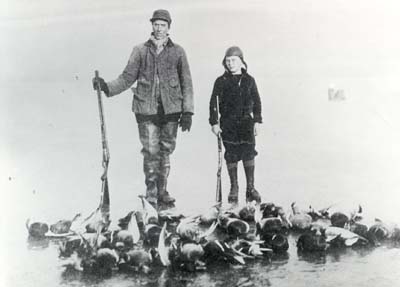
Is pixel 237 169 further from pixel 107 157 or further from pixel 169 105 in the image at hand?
pixel 107 157

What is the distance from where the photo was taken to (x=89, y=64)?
205 cm

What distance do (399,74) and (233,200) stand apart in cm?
76

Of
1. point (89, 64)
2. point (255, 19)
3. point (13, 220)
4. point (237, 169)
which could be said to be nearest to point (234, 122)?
point (237, 169)

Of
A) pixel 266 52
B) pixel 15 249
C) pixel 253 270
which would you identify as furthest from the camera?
pixel 266 52

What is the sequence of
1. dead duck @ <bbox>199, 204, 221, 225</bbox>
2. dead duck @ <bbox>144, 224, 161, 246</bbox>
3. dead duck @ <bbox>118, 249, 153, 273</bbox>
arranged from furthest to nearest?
dead duck @ <bbox>199, 204, 221, 225</bbox>
dead duck @ <bbox>144, 224, 161, 246</bbox>
dead duck @ <bbox>118, 249, 153, 273</bbox>

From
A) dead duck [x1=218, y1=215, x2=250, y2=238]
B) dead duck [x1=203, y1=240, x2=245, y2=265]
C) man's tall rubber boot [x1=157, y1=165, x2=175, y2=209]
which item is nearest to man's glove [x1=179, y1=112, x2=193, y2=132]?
man's tall rubber boot [x1=157, y1=165, x2=175, y2=209]

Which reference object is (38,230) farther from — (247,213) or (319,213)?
(319,213)

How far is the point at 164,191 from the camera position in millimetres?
2082

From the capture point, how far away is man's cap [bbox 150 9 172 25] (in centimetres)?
202

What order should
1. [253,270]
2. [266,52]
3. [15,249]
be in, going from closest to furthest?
[253,270]
[15,249]
[266,52]

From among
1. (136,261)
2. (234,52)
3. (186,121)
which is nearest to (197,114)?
(186,121)

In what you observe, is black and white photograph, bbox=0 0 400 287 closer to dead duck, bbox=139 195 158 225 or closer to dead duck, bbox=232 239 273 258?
dead duck, bbox=139 195 158 225

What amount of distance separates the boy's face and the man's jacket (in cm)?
15

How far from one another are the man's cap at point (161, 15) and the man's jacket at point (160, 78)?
8cm
